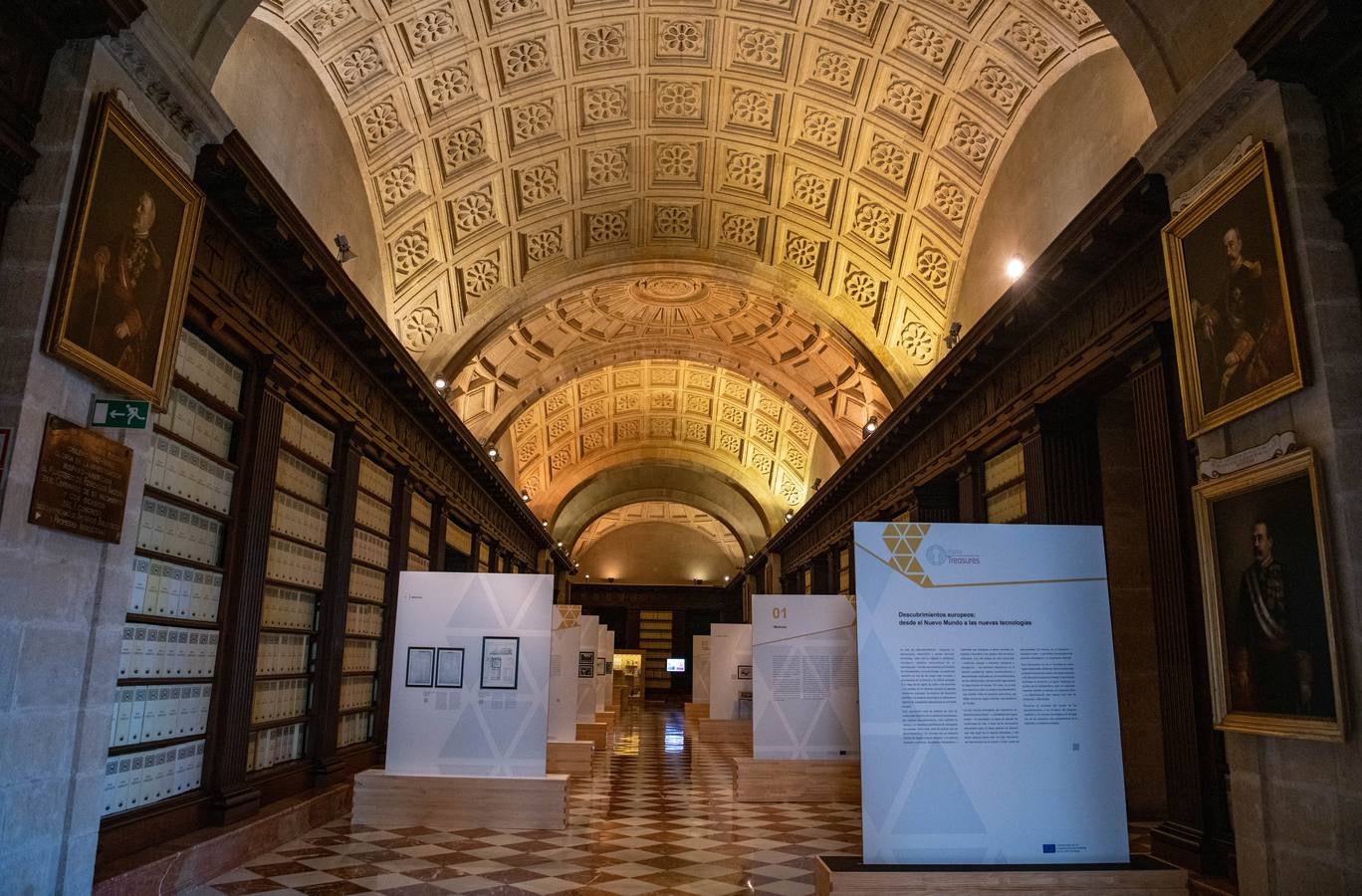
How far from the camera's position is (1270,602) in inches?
185

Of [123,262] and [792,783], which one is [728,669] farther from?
[123,262]

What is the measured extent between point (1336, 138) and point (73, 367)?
637 cm

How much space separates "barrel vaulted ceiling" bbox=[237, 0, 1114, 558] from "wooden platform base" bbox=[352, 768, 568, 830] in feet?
22.2

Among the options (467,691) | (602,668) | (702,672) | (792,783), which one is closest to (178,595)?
(467,691)

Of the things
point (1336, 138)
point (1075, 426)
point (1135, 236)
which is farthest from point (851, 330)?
point (1336, 138)

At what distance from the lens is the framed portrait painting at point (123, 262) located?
4.45 metres

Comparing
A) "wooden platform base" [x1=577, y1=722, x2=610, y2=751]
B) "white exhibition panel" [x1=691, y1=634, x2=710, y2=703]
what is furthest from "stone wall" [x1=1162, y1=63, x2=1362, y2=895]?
"white exhibition panel" [x1=691, y1=634, x2=710, y2=703]

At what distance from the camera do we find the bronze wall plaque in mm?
4289

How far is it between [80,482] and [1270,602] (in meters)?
5.93

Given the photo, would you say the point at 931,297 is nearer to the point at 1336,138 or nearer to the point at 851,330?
the point at 851,330

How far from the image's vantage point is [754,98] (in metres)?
13.4

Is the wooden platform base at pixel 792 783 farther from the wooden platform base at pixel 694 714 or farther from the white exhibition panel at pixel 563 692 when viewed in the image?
the wooden platform base at pixel 694 714

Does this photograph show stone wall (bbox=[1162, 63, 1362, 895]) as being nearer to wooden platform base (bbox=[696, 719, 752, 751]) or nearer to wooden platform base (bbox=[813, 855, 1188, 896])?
wooden platform base (bbox=[813, 855, 1188, 896])

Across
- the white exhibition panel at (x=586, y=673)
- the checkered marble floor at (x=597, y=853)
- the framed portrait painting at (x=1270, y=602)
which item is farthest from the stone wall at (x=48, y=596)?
the white exhibition panel at (x=586, y=673)
